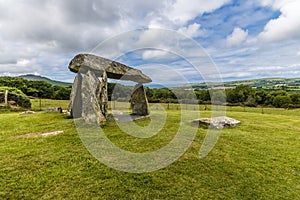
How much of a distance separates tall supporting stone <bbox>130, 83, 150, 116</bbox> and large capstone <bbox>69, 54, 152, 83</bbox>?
1947 millimetres

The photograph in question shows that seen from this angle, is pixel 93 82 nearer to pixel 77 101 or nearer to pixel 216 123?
pixel 77 101

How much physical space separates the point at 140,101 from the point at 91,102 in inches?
229

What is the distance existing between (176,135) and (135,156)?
3254 mm

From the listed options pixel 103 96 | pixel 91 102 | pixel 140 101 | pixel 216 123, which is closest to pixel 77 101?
pixel 103 96

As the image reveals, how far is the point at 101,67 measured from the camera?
11297mm

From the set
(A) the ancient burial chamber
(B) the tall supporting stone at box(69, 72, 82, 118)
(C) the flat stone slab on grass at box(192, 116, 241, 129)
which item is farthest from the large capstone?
(C) the flat stone slab on grass at box(192, 116, 241, 129)

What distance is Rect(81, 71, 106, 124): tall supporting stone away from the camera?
1032 cm

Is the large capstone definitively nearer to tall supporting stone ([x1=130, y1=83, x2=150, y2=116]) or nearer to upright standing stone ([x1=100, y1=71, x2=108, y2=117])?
upright standing stone ([x1=100, y1=71, x2=108, y2=117])

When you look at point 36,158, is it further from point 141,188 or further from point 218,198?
point 218,198

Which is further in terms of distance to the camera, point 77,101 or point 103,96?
point 77,101

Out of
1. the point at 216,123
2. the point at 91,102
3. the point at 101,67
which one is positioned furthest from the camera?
the point at 216,123

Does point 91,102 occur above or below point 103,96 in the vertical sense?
below

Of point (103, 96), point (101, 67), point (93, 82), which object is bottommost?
point (103, 96)

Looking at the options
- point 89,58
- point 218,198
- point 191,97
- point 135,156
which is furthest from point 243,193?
point 191,97
